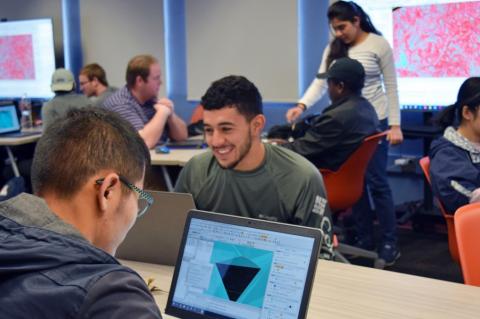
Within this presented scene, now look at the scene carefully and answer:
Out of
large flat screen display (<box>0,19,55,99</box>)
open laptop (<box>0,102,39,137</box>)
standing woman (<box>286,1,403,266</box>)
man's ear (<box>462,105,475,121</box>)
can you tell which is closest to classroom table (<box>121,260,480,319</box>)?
man's ear (<box>462,105,475,121</box>)

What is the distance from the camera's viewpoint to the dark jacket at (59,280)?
92cm

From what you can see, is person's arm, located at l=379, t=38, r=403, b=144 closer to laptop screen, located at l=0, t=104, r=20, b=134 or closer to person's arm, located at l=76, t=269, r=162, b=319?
laptop screen, located at l=0, t=104, r=20, b=134

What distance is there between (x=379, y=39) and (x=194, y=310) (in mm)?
3067

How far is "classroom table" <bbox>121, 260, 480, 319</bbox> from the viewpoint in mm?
1592

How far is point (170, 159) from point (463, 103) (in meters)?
1.67

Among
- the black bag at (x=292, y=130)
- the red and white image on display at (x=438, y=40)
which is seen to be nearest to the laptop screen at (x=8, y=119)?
the black bag at (x=292, y=130)

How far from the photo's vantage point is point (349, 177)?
3703mm

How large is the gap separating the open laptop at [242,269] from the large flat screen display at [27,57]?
5.95m

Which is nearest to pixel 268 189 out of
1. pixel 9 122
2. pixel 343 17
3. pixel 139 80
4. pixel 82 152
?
pixel 82 152

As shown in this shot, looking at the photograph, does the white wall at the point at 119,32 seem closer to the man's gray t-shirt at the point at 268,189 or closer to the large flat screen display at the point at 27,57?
the large flat screen display at the point at 27,57

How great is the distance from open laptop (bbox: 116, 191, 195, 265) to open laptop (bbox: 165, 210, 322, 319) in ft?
0.82

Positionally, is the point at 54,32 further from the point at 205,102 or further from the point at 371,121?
the point at 205,102

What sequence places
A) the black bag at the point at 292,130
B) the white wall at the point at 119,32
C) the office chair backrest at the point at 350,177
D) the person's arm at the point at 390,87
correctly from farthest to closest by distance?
the white wall at the point at 119,32, the person's arm at the point at 390,87, the black bag at the point at 292,130, the office chair backrest at the point at 350,177

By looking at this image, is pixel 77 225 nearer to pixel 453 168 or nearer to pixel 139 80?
pixel 453 168
